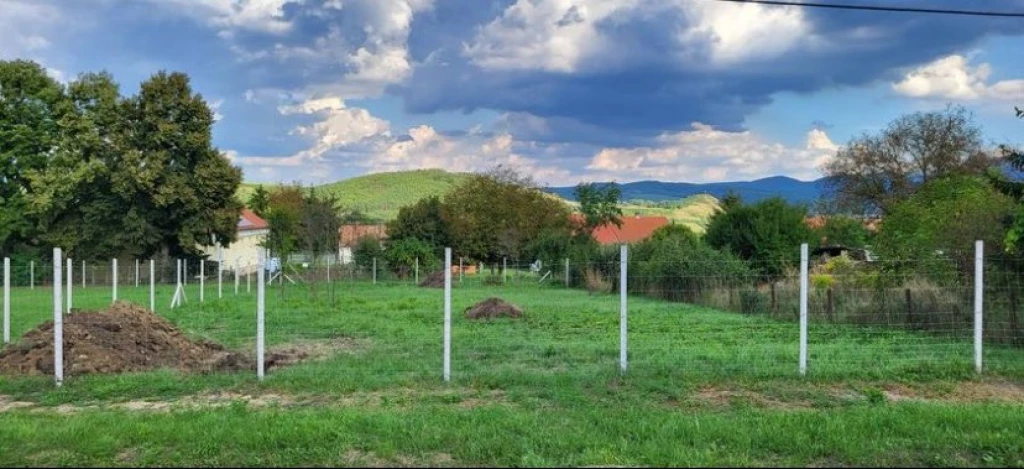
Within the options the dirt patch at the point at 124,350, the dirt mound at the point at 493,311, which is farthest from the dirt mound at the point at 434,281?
the dirt patch at the point at 124,350

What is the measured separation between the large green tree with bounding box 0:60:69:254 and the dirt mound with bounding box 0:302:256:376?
120ft

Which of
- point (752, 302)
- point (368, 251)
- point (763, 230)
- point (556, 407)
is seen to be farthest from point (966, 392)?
point (368, 251)

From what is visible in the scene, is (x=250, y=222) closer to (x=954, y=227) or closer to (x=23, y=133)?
(x=23, y=133)

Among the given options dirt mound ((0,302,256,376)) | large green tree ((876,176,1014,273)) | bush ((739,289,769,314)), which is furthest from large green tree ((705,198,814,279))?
dirt mound ((0,302,256,376))

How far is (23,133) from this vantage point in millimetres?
42062

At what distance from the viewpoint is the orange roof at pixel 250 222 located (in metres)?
62.4

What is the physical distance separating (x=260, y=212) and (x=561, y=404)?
72183 mm

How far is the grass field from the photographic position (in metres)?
5.32

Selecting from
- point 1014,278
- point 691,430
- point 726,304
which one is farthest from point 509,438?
point 726,304

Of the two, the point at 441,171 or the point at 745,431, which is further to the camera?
the point at 441,171

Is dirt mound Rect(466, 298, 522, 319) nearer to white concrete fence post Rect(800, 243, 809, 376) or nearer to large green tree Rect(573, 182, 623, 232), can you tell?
white concrete fence post Rect(800, 243, 809, 376)

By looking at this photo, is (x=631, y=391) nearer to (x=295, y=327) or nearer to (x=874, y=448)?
(x=874, y=448)

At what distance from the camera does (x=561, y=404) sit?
7.21 meters

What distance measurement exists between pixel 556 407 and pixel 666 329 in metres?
7.90
